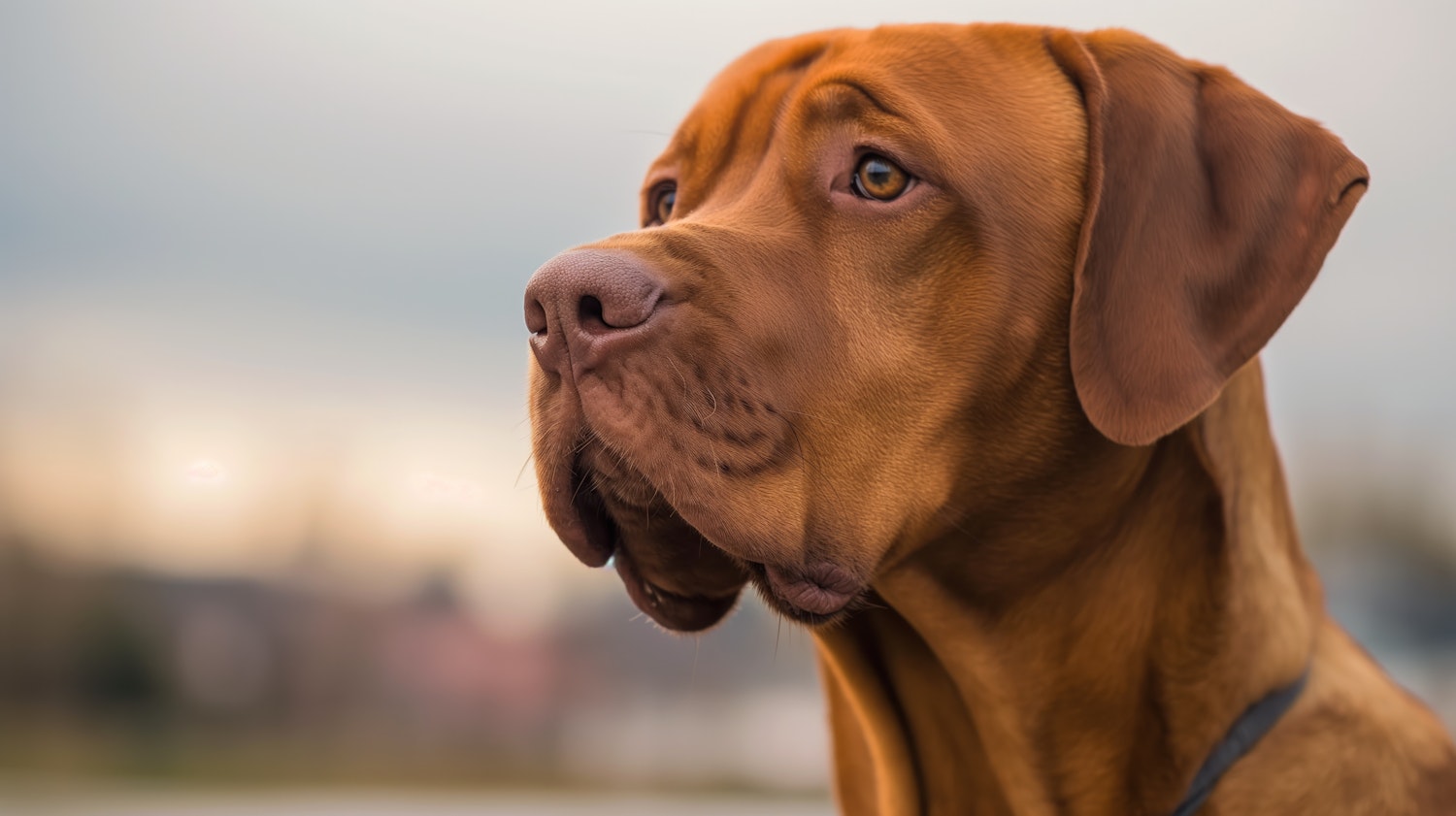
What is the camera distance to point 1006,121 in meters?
2.47

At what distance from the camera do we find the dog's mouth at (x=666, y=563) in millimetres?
2170

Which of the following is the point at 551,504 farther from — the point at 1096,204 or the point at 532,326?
the point at 1096,204

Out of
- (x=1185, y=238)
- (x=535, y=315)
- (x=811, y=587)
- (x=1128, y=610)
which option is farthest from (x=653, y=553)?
(x=1185, y=238)

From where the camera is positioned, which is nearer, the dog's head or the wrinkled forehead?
the dog's head

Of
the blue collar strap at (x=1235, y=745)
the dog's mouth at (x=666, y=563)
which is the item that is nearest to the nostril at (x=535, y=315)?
the dog's mouth at (x=666, y=563)

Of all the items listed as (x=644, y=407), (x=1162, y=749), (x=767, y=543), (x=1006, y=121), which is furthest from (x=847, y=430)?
(x=1162, y=749)

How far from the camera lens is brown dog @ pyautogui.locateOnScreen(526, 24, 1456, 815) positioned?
2230 millimetres

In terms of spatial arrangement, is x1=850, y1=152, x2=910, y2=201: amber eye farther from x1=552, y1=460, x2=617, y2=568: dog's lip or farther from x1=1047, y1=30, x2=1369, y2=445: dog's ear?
x1=552, y1=460, x2=617, y2=568: dog's lip

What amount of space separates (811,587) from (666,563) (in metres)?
0.33

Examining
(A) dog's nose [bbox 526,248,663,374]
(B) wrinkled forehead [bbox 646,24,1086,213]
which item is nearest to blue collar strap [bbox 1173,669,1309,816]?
(B) wrinkled forehead [bbox 646,24,1086,213]

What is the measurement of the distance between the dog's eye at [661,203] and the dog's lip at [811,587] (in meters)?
1.06

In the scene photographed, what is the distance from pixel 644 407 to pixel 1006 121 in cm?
98

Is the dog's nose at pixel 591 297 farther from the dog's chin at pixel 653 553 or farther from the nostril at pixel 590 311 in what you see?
the dog's chin at pixel 653 553

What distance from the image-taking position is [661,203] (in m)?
3.04
